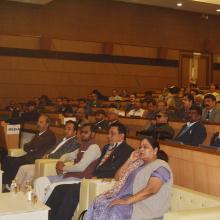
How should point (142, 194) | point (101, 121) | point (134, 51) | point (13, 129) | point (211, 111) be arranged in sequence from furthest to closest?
point (134, 51), point (13, 129), point (101, 121), point (211, 111), point (142, 194)

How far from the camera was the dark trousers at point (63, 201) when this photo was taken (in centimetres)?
384

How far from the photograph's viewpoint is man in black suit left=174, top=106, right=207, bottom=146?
5.33 meters

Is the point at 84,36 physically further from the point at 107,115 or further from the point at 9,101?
the point at 107,115

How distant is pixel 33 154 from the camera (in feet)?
19.3

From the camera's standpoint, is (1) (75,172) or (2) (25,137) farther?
(2) (25,137)

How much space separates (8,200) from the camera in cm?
344

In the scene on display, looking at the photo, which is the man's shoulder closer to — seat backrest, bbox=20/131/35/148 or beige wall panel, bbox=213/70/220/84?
seat backrest, bbox=20/131/35/148

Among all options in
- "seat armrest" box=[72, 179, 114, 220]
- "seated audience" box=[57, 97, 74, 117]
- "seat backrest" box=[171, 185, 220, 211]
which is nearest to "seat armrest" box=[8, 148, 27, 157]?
"seat armrest" box=[72, 179, 114, 220]

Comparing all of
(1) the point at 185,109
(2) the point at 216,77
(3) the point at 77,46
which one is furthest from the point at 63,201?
(2) the point at 216,77

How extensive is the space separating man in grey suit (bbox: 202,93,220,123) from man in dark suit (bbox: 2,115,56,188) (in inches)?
94.0

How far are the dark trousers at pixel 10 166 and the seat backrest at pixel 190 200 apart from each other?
2.88 m

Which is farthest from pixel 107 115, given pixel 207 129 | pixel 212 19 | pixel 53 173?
pixel 212 19

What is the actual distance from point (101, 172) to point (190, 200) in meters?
1.25

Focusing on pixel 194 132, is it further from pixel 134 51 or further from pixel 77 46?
pixel 134 51
